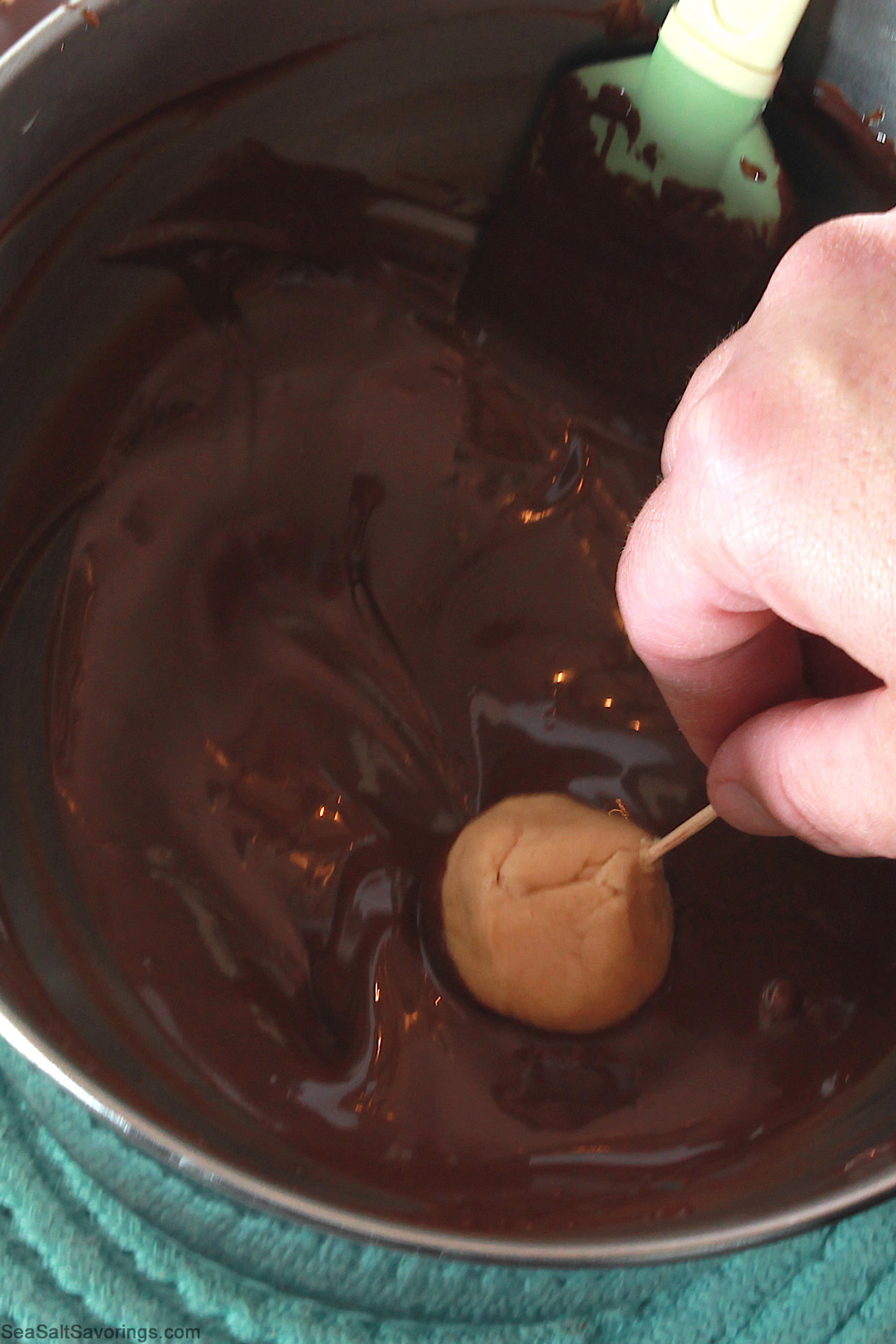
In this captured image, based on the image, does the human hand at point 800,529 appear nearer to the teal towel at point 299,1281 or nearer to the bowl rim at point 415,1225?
the bowl rim at point 415,1225

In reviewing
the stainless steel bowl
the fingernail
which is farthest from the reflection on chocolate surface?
the fingernail

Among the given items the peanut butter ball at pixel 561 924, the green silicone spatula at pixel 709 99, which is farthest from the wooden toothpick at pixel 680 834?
the green silicone spatula at pixel 709 99

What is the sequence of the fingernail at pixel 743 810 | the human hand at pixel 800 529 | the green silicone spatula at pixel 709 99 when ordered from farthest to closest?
the green silicone spatula at pixel 709 99 < the fingernail at pixel 743 810 < the human hand at pixel 800 529

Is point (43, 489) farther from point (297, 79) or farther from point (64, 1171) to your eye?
point (64, 1171)

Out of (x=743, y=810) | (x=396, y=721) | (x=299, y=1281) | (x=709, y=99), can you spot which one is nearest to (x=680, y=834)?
(x=743, y=810)

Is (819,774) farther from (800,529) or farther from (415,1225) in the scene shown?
(415,1225)
